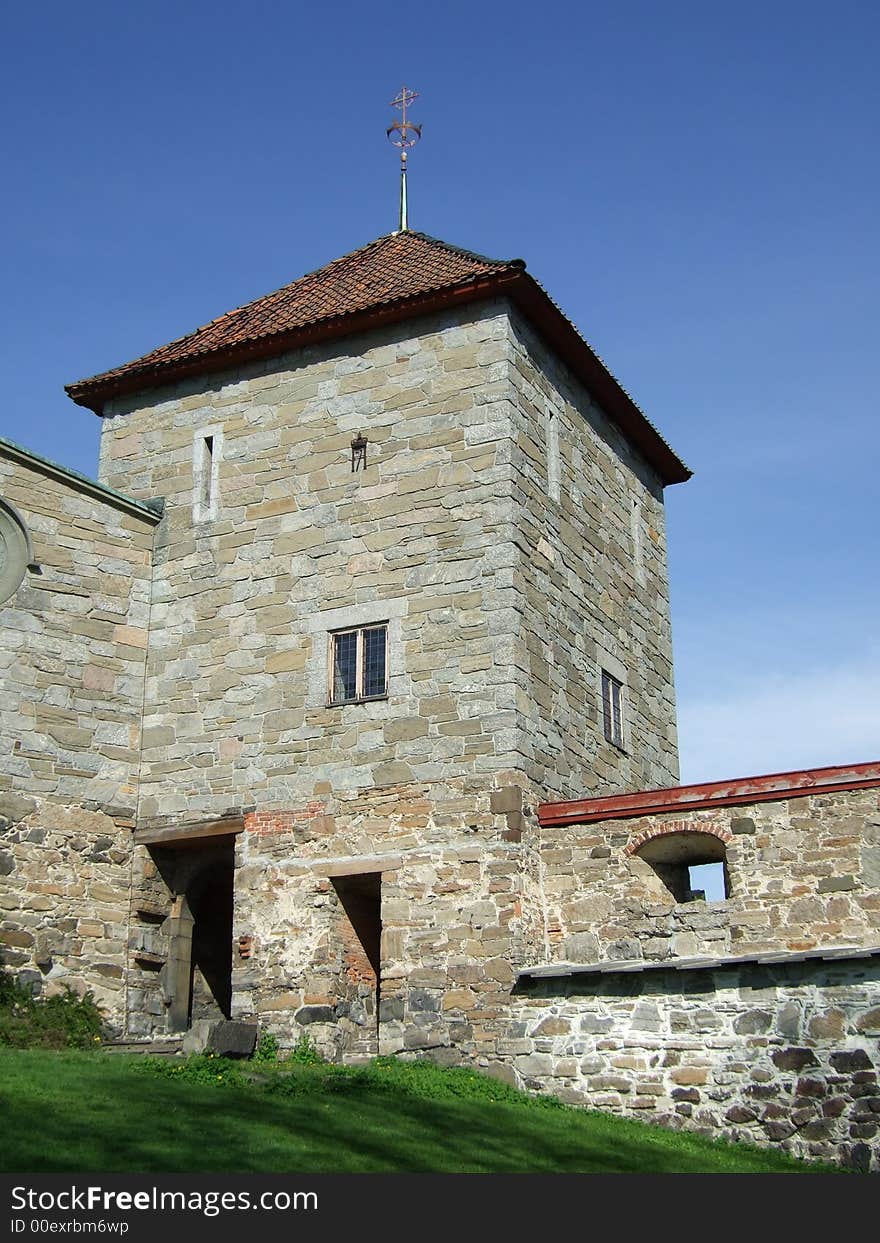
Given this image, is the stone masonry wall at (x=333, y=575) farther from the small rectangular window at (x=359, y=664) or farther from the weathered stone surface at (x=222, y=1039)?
the weathered stone surface at (x=222, y=1039)

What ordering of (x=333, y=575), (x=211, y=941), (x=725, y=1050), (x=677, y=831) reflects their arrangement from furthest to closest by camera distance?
(x=211, y=941) < (x=333, y=575) < (x=677, y=831) < (x=725, y=1050)

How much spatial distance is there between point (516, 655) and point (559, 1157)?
19.0ft

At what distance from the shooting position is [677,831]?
15406mm

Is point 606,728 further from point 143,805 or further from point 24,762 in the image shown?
point 24,762

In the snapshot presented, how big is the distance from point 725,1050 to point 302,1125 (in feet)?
14.1

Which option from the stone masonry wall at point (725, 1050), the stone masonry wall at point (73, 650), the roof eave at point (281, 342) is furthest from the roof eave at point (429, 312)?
the stone masonry wall at point (725, 1050)

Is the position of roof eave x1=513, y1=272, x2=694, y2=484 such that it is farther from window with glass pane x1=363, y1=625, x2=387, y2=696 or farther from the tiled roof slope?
window with glass pane x1=363, y1=625, x2=387, y2=696

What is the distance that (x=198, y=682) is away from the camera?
58.4 feet

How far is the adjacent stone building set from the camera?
14430 mm

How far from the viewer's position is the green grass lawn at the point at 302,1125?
10.3m

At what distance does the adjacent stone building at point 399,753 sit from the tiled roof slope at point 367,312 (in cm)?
6

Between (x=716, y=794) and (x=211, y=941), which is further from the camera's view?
(x=211, y=941)

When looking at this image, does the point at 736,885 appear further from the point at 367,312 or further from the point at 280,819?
the point at 367,312

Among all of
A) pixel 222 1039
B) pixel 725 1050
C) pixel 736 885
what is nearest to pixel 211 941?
pixel 222 1039
